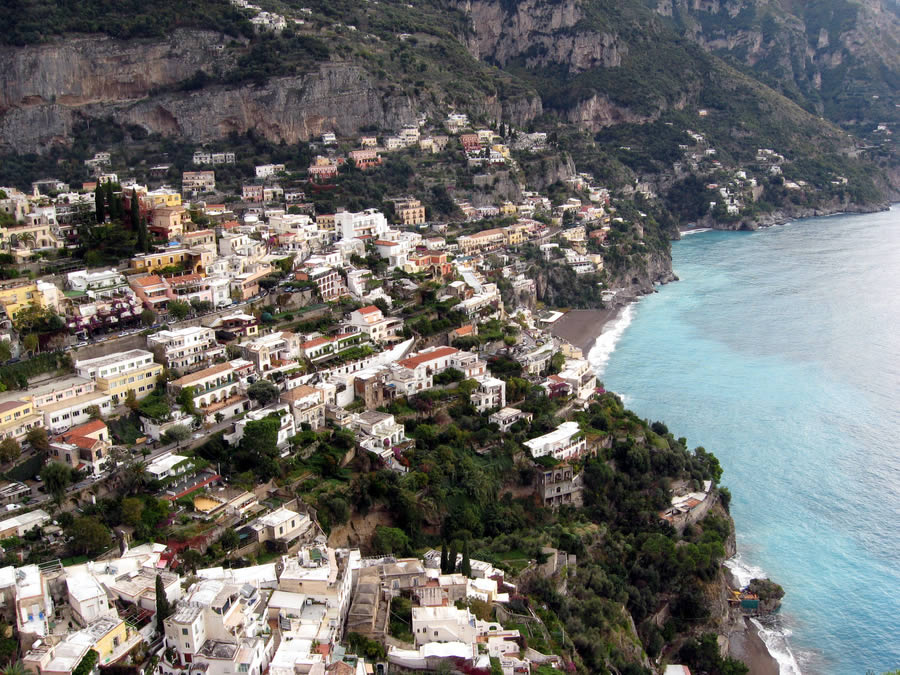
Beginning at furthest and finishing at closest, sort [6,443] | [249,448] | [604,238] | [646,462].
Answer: [604,238] → [646,462] → [249,448] → [6,443]

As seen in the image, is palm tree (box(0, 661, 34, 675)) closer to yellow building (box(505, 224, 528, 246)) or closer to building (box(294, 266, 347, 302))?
building (box(294, 266, 347, 302))

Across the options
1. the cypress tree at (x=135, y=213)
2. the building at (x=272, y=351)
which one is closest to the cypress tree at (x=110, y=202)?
the cypress tree at (x=135, y=213)

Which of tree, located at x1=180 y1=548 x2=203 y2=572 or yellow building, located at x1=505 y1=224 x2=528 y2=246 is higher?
yellow building, located at x1=505 y1=224 x2=528 y2=246

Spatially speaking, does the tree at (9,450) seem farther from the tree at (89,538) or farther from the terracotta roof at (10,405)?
the tree at (89,538)

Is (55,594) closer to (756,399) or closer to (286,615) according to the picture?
(286,615)

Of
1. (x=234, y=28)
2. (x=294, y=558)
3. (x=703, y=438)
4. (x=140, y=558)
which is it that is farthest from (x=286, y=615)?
(x=234, y=28)

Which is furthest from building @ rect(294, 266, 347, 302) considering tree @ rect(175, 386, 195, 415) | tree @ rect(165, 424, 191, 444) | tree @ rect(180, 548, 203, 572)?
tree @ rect(180, 548, 203, 572)
